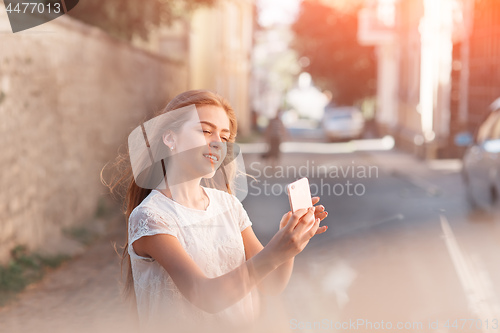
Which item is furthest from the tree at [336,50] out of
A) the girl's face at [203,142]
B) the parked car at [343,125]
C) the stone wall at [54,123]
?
the girl's face at [203,142]

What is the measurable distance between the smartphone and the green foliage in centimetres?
448

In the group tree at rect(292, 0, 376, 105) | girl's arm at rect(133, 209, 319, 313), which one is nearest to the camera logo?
girl's arm at rect(133, 209, 319, 313)

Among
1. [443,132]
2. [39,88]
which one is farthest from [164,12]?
[443,132]

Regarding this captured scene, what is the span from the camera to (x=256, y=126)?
50.3 meters

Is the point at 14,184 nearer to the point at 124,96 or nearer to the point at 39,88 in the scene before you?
the point at 39,88

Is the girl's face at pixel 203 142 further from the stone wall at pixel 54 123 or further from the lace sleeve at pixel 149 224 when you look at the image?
the stone wall at pixel 54 123

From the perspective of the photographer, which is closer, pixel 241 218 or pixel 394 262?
pixel 241 218

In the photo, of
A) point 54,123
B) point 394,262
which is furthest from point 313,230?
point 54,123

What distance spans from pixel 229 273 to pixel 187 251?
0.58ft

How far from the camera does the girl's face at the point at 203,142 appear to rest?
220cm

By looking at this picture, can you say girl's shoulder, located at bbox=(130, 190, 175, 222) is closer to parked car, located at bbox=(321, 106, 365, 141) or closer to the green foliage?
the green foliage

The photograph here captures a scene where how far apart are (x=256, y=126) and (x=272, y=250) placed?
48415 millimetres

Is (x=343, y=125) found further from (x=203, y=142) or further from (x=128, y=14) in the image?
(x=203, y=142)

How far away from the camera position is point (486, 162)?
9.73m
